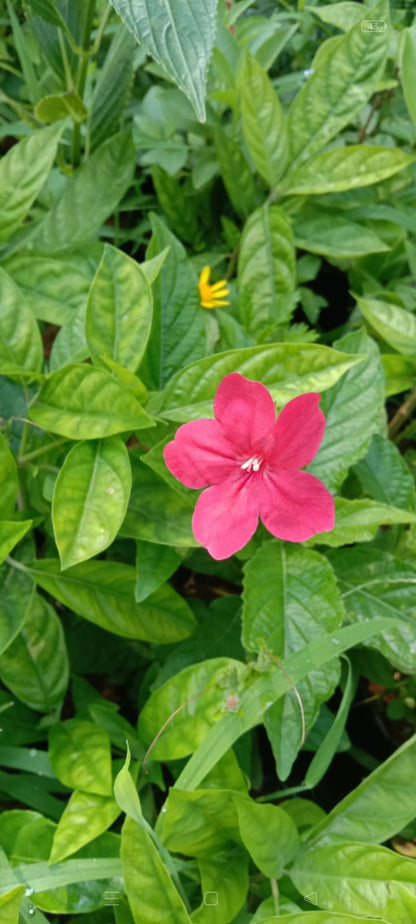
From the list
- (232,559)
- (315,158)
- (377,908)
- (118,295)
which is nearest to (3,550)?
(118,295)

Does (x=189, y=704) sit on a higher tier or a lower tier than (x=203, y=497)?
lower

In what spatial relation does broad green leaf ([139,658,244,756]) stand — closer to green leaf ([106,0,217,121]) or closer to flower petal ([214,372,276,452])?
flower petal ([214,372,276,452])

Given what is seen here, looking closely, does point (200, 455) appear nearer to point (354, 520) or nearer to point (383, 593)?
point (354, 520)

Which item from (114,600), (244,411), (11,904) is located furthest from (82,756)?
(244,411)

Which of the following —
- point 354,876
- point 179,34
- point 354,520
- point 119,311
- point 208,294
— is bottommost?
point 354,876

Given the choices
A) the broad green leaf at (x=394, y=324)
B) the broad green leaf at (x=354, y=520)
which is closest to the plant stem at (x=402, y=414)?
the broad green leaf at (x=394, y=324)

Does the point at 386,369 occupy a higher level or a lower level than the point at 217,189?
lower

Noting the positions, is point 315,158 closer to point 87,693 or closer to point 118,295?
point 118,295
